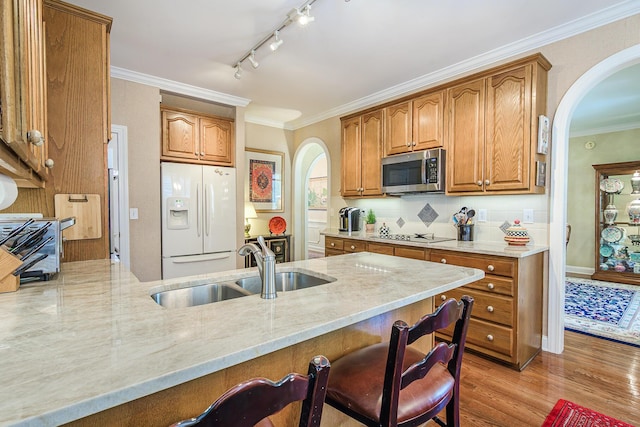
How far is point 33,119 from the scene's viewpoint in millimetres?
995

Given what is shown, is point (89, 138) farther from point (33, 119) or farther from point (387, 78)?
point (387, 78)

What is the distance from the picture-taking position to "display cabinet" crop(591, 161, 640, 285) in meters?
4.94

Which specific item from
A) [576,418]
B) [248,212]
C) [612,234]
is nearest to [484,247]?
[576,418]

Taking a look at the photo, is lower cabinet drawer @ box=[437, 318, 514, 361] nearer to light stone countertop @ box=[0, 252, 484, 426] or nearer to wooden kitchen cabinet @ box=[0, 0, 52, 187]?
light stone countertop @ box=[0, 252, 484, 426]

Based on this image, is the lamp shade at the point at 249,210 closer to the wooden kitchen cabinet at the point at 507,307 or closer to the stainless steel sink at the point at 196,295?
the wooden kitchen cabinet at the point at 507,307

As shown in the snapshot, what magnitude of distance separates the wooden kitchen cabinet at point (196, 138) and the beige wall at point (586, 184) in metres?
5.88

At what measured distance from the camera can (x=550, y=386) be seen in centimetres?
216

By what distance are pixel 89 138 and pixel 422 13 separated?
2457 mm

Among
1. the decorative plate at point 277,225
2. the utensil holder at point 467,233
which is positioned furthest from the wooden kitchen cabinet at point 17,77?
the decorative plate at point 277,225

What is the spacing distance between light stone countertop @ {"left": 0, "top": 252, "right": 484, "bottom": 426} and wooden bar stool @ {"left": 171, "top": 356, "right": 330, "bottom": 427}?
0.17m

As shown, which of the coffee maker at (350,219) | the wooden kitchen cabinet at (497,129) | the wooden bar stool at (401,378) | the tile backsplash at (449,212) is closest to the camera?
the wooden bar stool at (401,378)

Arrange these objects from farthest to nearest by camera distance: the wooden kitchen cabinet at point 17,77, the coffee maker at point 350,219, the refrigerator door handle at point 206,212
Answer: the coffee maker at point 350,219, the refrigerator door handle at point 206,212, the wooden kitchen cabinet at point 17,77

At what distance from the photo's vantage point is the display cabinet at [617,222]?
4941 millimetres

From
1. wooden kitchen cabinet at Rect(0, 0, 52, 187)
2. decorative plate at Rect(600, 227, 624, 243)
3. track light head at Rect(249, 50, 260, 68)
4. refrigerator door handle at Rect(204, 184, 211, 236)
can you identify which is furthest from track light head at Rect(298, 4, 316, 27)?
decorative plate at Rect(600, 227, 624, 243)
